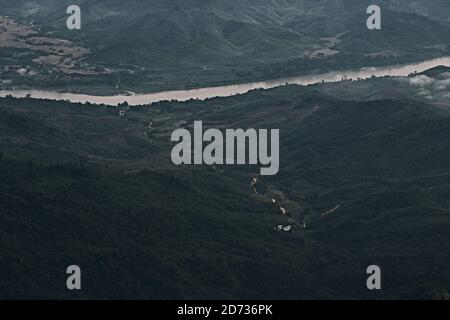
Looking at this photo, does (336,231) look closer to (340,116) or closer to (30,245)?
(30,245)

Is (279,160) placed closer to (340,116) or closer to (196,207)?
(340,116)

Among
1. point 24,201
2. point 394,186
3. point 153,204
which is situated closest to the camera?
point 24,201

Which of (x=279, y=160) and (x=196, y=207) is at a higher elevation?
(x=279, y=160)

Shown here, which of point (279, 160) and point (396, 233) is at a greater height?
point (279, 160)

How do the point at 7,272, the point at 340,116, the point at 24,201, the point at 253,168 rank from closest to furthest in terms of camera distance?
the point at 7,272 → the point at 24,201 → the point at 253,168 → the point at 340,116
